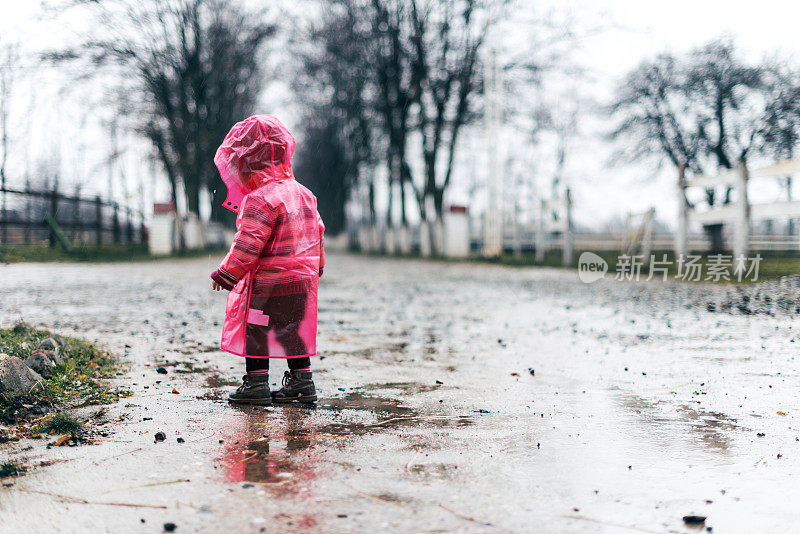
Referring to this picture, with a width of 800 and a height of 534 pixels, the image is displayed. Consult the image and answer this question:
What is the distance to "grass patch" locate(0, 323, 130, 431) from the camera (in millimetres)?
3572

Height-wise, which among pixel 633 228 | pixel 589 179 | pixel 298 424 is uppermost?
pixel 589 179

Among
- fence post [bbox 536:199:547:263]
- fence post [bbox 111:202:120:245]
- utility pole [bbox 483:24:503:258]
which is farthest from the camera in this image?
fence post [bbox 111:202:120:245]

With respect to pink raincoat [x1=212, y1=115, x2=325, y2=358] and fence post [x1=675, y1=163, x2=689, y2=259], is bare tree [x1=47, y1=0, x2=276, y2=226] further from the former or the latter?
pink raincoat [x1=212, y1=115, x2=325, y2=358]

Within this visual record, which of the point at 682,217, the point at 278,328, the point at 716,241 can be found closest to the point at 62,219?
Result: the point at 682,217

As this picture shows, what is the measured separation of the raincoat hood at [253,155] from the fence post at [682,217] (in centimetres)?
1183

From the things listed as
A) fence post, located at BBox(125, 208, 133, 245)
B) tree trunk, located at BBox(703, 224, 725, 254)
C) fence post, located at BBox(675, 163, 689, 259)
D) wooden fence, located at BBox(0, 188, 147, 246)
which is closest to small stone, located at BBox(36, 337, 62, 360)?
wooden fence, located at BBox(0, 188, 147, 246)

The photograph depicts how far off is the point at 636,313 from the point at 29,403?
21.7 ft

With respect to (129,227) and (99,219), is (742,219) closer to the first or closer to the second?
(99,219)

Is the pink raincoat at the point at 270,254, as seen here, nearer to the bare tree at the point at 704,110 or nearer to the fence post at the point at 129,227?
the bare tree at the point at 704,110

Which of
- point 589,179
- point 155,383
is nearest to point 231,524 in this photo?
point 155,383

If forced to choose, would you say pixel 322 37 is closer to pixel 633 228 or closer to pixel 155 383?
Answer: pixel 633 228

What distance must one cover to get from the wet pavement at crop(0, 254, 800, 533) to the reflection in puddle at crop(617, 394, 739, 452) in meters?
0.02

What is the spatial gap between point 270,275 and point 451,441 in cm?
139

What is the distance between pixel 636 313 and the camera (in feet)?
27.9
